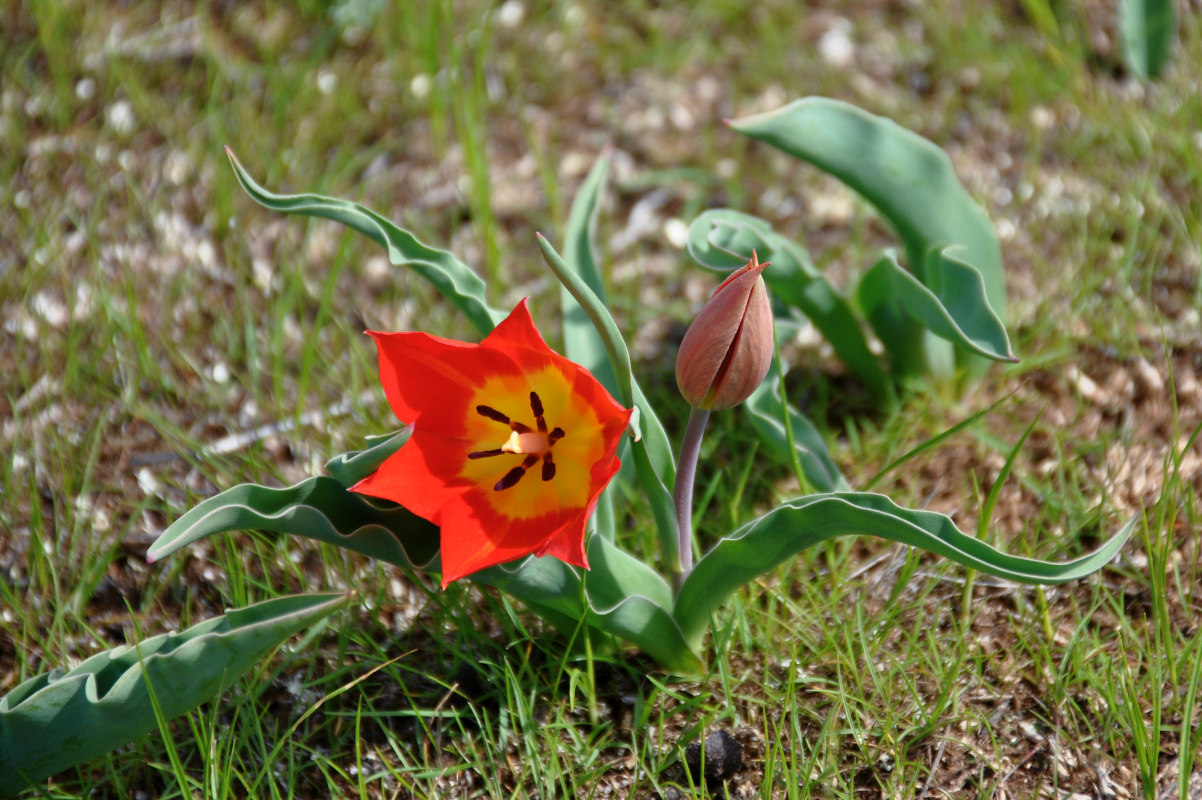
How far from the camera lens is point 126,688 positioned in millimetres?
1297

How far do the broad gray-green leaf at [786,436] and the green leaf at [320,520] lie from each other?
62 centimetres

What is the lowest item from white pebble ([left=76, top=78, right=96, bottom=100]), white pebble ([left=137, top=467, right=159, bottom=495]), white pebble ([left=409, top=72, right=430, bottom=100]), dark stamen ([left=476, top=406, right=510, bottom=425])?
white pebble ([left=137, top=467, right=159, bottom=495])

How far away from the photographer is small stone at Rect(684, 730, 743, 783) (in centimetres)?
153

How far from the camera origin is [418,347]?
125 cm

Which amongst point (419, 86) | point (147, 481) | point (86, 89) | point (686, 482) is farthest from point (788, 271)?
point (86, 89)

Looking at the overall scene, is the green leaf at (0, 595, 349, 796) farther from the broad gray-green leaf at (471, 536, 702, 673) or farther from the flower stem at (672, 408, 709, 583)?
the flower stem at (672, 408, 709, 583)

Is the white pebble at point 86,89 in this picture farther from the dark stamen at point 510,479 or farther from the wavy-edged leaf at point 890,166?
the dark stamen at point 510,479

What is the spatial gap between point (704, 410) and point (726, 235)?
0.49 meters

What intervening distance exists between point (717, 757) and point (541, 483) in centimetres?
54

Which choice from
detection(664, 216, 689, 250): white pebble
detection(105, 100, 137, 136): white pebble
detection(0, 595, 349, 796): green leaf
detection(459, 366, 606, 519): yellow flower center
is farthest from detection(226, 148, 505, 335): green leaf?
detection(105, 100, 137, 136): white pebble

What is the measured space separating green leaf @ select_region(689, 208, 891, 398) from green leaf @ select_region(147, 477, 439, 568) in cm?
65

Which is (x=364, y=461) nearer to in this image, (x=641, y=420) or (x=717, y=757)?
(x=641, y=420)

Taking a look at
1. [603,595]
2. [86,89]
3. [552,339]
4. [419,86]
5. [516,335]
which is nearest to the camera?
[516,335]

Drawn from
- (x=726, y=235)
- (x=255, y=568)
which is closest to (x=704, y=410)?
(x=726, y=235)
